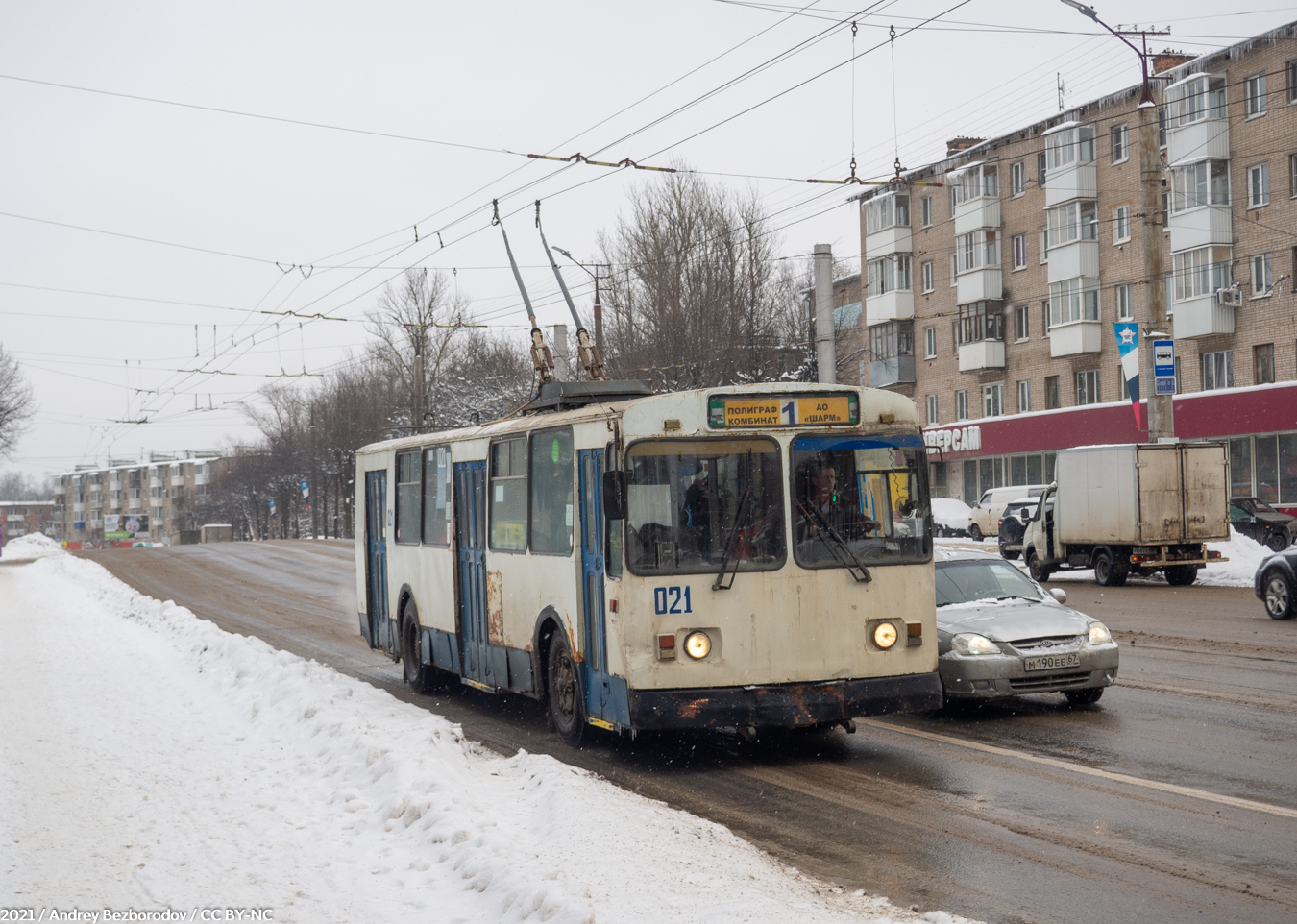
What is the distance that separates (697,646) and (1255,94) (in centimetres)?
3921

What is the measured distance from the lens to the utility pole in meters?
25.5

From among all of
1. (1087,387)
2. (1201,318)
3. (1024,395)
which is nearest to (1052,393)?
(1024,395)

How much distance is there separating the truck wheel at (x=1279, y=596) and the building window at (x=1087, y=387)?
3146cm

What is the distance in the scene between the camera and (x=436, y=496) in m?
13.4

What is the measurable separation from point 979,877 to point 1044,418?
1801 inches

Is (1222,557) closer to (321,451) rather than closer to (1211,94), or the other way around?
(1211,94)

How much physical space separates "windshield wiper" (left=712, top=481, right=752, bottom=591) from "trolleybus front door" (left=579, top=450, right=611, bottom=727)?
87 centimetres

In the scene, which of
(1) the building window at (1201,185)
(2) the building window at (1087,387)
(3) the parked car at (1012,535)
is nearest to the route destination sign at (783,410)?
(3) the parked car at (1012,535)

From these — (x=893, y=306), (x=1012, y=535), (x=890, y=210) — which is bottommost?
(x=1012, y=535)

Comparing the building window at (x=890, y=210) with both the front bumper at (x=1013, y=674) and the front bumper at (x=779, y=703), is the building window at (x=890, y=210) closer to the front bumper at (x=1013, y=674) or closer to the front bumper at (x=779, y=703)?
the front bumper at (x=1013, y=674)

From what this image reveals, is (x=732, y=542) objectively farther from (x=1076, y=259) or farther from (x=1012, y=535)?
(x=1076, y=259)

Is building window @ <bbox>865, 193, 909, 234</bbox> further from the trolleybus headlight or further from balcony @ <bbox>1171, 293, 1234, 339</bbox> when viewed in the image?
the trolleybus headlight

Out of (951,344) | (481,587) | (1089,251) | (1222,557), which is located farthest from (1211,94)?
(481,587)

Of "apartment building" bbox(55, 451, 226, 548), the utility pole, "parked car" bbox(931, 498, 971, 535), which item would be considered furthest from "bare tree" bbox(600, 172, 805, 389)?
"apartment building" bbox(55, 451, 226, 548)
